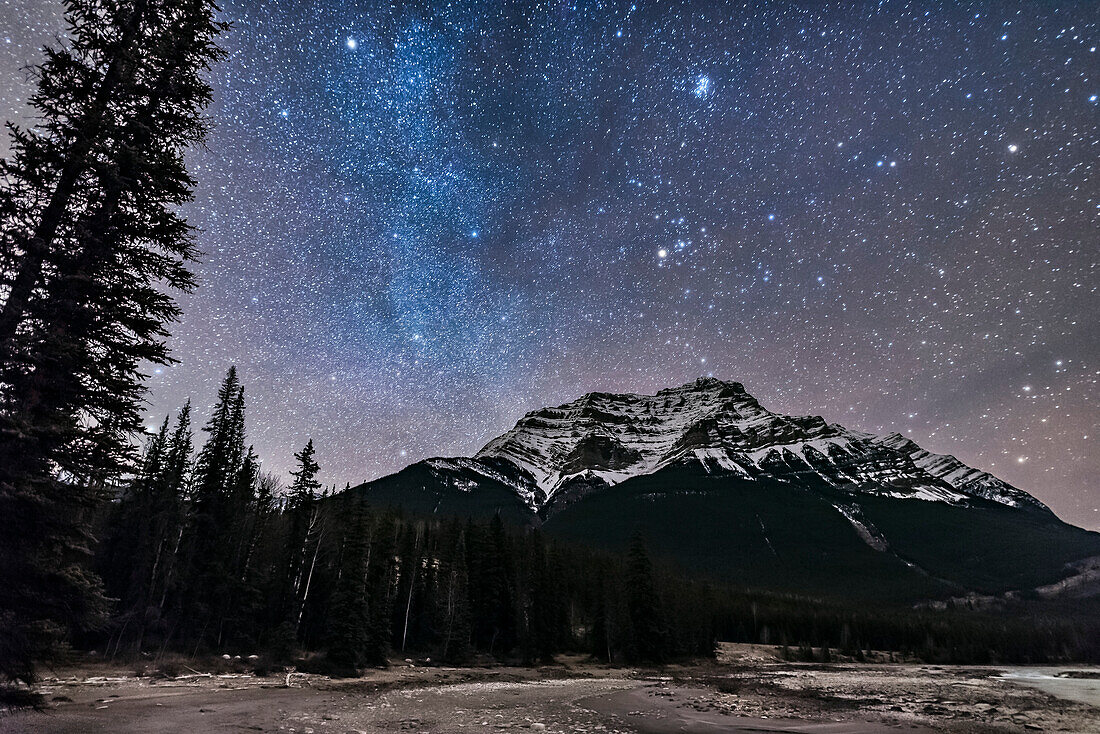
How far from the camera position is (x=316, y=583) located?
55.0 meters

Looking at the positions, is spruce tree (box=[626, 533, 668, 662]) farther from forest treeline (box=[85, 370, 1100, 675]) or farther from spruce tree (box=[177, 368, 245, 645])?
spruce tree (box=[177, 368, 245, 645])

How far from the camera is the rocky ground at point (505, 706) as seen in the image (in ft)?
59.5

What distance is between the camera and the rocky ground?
59.5ft

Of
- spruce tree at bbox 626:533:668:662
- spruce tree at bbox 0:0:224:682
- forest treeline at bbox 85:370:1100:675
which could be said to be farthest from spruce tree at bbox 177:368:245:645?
spruce tree at bbox 626:533:668:662

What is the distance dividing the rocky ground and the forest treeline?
16.0ft

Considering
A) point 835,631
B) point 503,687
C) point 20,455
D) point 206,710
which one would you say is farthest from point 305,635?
point 835,631

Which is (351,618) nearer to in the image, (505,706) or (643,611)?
(505,706)

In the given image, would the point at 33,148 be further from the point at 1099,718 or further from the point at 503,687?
the point at 1099,718

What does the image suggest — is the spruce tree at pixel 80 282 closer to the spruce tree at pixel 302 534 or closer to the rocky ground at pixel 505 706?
the rocky ground at pixel 505 706

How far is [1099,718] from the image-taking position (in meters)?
31.4

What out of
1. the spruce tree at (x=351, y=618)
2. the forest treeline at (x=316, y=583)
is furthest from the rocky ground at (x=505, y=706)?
the forest treeline at (x=316, y=583)

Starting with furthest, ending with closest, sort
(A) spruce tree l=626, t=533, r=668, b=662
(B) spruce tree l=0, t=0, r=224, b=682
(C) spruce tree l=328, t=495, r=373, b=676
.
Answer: (A) spruce tree l=626, t=533, r=668, b=662 → (C) spruce tree l=328, t=495, r=373, b=676 → (B) spruce tree l=0, t=0, r=224, b=682

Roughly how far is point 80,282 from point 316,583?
5269 cm

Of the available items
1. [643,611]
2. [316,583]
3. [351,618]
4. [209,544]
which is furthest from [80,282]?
[643,611]
